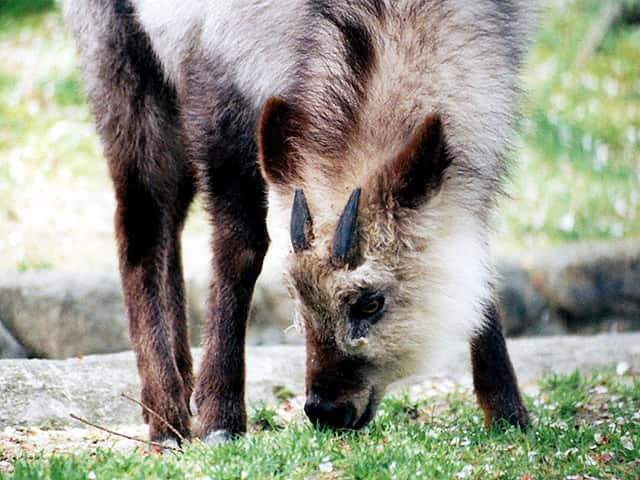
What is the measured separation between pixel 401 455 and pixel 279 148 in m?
1.23

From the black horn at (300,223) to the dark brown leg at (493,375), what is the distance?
120 cm

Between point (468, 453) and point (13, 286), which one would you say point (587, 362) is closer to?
point (468, 453)

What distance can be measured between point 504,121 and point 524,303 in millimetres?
4026

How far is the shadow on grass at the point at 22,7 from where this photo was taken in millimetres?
13506

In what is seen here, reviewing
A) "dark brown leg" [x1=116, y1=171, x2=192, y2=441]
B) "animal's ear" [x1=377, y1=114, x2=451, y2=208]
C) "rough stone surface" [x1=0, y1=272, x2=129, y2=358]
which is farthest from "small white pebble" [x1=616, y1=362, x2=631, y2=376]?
"rough stone surface" [x1=0, y1=272, x2=129, y2=358]

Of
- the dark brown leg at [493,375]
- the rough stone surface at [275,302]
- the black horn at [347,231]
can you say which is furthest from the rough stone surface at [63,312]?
the black horn at [347,231]

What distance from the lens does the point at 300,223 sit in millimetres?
3881

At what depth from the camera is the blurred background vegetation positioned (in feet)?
29.3

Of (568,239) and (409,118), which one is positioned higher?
(409,118)

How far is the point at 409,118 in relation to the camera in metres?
3.88

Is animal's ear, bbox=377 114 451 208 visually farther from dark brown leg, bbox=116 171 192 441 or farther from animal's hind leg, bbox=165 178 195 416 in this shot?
animal's hind leg, bbox=165 178 195 416

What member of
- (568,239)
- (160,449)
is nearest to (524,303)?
(568,239)

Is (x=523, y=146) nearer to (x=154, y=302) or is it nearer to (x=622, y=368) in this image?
(x=622, y=368)

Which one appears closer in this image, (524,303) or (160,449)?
(160,449)
